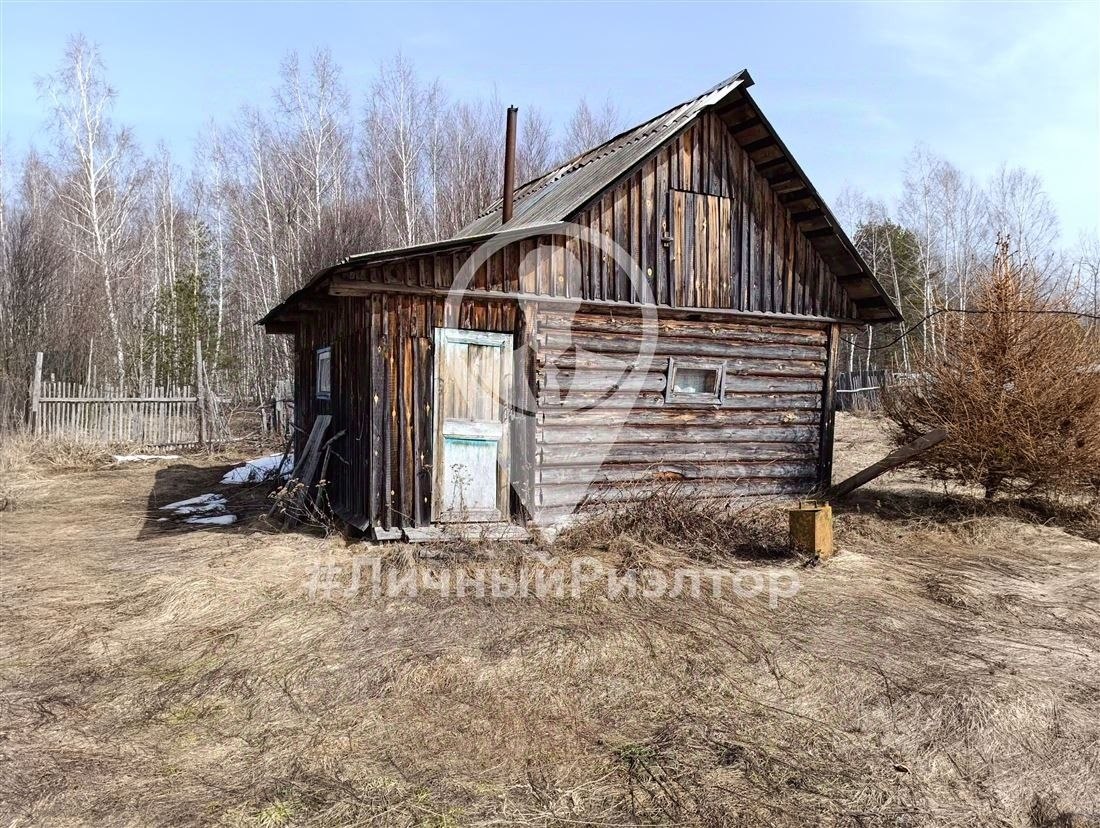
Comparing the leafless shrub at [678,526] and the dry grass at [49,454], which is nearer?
the leafless shrub at [678,526]

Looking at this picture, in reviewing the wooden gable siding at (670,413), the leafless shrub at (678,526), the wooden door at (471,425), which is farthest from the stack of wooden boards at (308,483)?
the leafless shrub at (678,526)

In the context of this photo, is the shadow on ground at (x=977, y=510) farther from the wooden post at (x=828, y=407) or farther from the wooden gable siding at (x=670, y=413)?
the wooden gable siding at (x=670, y=413)

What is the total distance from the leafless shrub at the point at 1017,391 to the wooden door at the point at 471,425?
20.5 feet

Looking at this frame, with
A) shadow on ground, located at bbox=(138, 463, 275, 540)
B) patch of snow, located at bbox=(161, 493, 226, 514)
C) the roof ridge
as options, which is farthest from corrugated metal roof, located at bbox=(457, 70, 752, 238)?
patch of snow, located at bbox=(161, 493, 226, 514)

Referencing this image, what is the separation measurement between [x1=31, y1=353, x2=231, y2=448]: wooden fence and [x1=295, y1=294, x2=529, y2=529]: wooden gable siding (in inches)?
463

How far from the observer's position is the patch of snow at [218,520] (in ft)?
34.5

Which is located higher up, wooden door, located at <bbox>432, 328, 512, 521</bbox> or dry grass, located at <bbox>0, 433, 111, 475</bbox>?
wooden door, located at <bbox>432, 328, 512, 521</bbox>

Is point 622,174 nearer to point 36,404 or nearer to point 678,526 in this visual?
point 678,526

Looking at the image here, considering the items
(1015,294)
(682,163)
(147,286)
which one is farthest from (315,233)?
(1015,294)

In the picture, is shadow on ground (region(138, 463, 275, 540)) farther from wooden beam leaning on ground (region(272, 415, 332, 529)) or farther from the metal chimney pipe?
the metal chimney pipe

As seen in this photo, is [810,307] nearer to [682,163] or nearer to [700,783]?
[682,163]

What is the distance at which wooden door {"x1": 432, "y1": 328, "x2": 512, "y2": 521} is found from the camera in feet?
28.8

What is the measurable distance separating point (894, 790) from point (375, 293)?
21.9ft

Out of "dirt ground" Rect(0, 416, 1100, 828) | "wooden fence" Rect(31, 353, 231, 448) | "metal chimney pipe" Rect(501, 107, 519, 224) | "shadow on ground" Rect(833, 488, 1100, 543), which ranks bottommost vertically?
"dirt ground" Rect(0, 416, 1100, 828)
